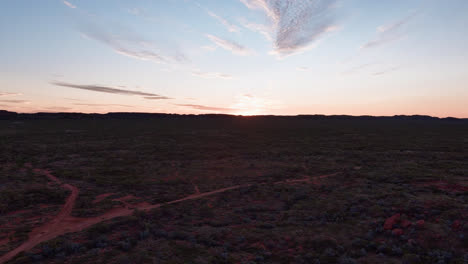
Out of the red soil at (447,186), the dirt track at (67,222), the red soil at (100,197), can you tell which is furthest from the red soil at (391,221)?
the red soil at (100,197)

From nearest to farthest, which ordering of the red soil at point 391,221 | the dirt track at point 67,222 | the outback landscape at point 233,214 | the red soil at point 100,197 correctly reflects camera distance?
the outback landscape at point 233,214 < the dirt track at point 67,222 < the red soil at point 391,221 < the red soil at point 100,197

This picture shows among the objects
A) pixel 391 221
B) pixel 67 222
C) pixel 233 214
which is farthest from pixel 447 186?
pixel 67 222

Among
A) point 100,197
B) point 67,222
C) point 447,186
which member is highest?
point 447,186

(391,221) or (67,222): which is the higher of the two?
(391,221)

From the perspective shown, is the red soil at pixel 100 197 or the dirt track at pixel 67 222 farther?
the red soil at pixel 100 197

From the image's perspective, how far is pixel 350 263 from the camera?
8.20 meters

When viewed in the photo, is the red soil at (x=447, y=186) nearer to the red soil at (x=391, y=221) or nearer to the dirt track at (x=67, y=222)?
the red soil at (x=391, y=221)

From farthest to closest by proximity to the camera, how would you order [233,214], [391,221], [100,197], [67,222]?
[100,197] → [233,214] → [67,222] → [391,221]

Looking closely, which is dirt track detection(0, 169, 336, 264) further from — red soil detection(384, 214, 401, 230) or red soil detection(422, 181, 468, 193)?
red soil detection(422, 181, 468, 193)

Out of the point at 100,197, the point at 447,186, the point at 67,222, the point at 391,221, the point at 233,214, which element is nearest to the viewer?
the point at 391,221

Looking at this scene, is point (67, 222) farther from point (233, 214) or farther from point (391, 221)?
point (391, 221)

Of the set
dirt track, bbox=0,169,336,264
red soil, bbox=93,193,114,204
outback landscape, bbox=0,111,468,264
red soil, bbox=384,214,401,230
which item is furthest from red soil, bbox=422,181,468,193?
red soil, bbox=93,193,114,204

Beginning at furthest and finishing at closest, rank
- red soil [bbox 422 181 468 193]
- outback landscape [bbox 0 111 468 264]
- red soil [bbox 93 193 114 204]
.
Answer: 1. red soil [bbox 422 181 468 193]
2. red soil [bbox 93 193 114 204]
3. outback landscape [bbox 0 111 468 264]

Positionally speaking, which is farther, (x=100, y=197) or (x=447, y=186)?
(x=447, y=186)
